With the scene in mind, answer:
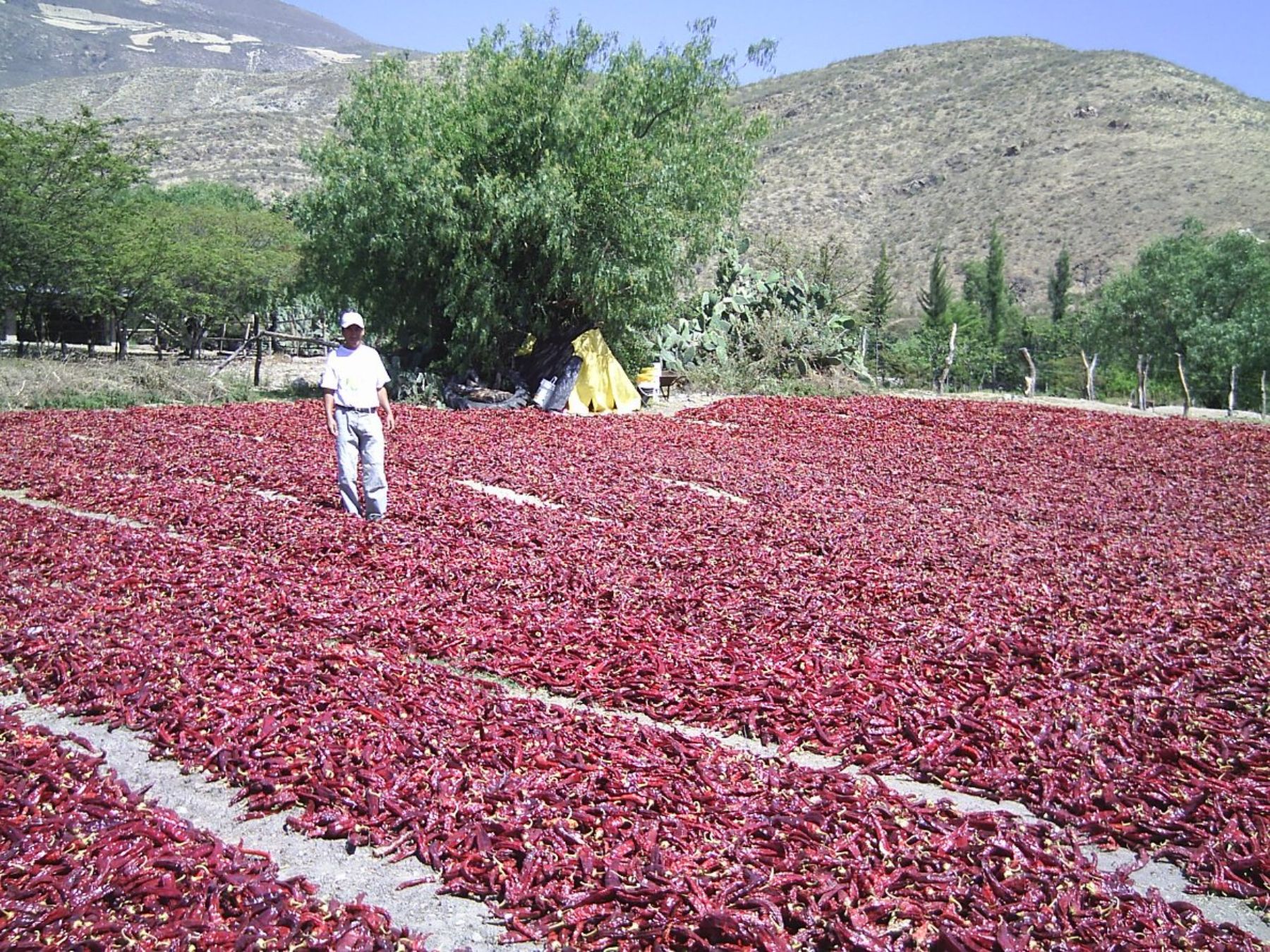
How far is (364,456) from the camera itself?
882 centimetres

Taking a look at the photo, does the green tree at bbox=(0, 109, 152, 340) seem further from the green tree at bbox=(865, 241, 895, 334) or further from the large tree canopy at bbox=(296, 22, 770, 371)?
the green tree at bbox=(865, 241, 895, 334)

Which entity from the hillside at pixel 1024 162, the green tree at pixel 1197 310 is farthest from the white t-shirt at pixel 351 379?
the hillside at pixel 1024 162

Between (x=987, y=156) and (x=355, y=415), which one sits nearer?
(x=355, y=415)

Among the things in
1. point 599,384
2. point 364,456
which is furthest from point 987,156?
point 364,456

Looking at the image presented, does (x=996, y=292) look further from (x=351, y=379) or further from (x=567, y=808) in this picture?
(x=567, y=808)

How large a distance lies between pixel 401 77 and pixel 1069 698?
1986 cm

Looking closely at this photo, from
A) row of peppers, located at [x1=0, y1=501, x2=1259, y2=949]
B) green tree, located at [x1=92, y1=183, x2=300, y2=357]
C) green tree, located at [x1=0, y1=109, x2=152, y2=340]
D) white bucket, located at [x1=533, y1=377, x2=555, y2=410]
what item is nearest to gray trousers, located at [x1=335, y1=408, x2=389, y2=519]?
row of peppers, located at [x1=0, y1=501, x2=1259, y2=949]

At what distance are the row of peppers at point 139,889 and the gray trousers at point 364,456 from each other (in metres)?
4.83

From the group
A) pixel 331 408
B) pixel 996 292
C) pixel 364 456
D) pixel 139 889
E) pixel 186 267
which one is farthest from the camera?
pixel 996 292

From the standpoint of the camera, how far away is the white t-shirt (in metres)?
8.72

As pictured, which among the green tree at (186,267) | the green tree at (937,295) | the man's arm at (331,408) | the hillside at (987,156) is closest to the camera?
the man's arm at (331,408)

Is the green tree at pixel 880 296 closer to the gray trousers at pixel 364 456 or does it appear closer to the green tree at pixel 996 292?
the green tree at pixel 996 292

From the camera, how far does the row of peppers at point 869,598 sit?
473 centimetres

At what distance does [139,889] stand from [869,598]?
4921mm
